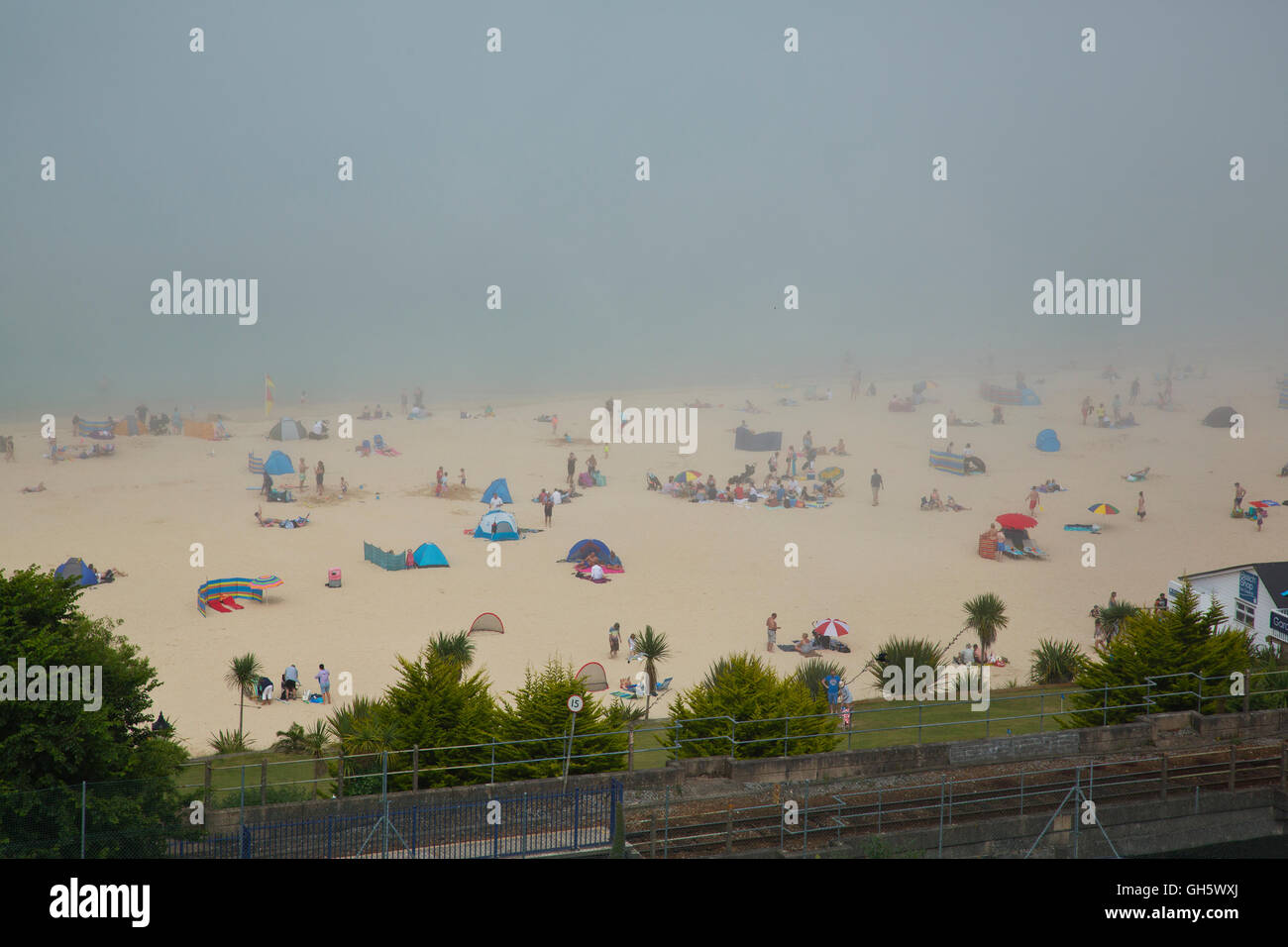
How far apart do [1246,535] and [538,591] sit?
93.3ft

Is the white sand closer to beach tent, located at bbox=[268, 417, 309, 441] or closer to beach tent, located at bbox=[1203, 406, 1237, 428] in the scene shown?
beach tent, located at bbox=[268, 417, 309, 441]

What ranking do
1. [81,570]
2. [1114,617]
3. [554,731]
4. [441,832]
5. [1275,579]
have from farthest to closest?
[81,570], [1114,617], [1275,579], [554,731], [441,832]

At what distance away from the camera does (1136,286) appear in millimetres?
123000

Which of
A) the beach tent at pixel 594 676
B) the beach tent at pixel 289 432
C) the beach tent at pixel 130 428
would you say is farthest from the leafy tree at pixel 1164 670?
the beach tent at pixel 130 428

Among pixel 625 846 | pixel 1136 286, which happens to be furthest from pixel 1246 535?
pixel 1136 286

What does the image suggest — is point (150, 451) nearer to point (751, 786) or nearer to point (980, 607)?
point (980, 607)

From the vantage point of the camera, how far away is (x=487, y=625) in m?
29.3

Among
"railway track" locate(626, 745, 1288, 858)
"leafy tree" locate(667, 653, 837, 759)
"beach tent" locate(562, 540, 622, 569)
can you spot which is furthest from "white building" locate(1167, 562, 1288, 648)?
"beach tent" locate(562, 540, 622, 569)

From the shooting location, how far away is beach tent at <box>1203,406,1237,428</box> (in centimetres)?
7181

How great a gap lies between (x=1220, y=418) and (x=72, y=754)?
73.9 m

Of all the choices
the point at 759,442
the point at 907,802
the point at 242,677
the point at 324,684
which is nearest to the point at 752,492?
the point at 759,442

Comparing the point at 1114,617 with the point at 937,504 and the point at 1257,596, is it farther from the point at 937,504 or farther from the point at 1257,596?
the point at 937,504

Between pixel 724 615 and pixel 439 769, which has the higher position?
pixel 724 615

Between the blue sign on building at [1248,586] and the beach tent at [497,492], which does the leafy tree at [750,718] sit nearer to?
the blue sign on building at [1248,586]
